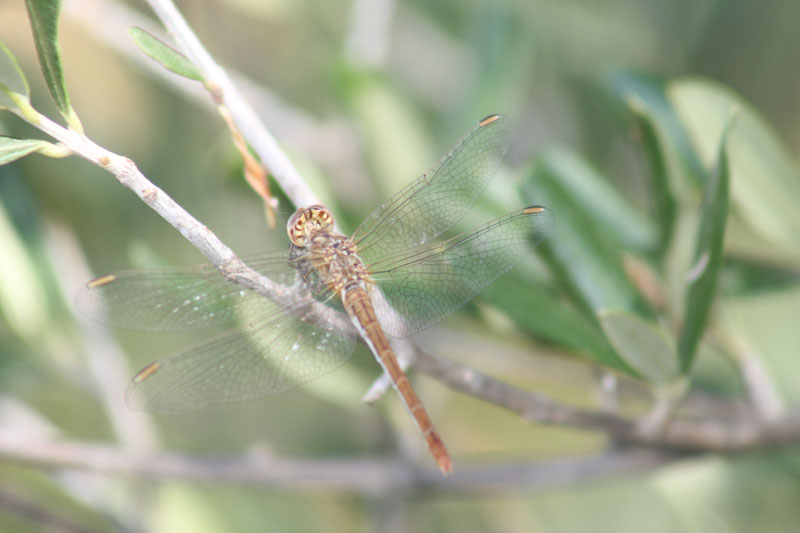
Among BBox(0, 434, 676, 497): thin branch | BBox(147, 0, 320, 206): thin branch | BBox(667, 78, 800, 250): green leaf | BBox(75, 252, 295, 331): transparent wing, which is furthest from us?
BBox(0, 434, 676, 497): thin branch

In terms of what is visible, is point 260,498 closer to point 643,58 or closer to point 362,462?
point 362,462

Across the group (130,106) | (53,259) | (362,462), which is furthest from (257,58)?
(362,462)

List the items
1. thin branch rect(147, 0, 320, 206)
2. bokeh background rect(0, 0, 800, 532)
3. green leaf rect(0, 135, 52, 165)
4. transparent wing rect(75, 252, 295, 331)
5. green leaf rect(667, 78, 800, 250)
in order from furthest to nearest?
bokeh background rect(0, 0, 800, 532), green leaf rect(667, 78, 800, 250), transparent wing rect(75, 252, 295, 331), thin branch rect(147, 0, 320, 206), green leaf rect(0, 135, 52, 165)

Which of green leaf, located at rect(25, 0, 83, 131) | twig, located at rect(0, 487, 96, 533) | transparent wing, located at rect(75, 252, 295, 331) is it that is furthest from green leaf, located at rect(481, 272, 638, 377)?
twig, located at rect(0, 487, 96, 533)

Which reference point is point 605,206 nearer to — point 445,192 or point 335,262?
point 445,192

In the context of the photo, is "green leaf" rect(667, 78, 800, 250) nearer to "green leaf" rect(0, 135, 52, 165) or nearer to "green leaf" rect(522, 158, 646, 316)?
"green leaf" rect(522, 158, 646, 316)

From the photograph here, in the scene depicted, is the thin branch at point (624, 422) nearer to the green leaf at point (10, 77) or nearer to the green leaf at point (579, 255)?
the green leaf at point (579, 255)

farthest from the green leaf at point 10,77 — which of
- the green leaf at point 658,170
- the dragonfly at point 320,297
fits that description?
the green leaf at point 658,170
